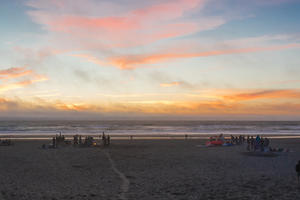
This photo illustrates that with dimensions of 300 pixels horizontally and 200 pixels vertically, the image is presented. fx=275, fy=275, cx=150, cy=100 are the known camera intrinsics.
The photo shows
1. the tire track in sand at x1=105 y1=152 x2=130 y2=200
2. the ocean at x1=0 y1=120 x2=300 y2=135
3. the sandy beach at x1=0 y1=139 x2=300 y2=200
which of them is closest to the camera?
the tire track in sand at x1=105 y1=152 x2=130 y2=200

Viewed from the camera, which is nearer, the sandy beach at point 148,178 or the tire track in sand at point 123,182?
the tire track in sand at point 123,182

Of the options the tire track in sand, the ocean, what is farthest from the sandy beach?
the ocean

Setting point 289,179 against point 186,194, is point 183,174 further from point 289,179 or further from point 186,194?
point 289,179

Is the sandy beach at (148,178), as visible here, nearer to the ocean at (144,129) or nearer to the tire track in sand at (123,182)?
the tire track in sand at (123,182)

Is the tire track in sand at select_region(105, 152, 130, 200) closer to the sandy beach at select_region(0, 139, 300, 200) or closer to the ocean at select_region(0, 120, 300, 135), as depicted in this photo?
the sandy beach at select_region(0, 139, 300, 200)

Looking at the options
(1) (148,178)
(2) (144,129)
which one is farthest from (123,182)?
(2) (144,129)

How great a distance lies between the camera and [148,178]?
53.5ft

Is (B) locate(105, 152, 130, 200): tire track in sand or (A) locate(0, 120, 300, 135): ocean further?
(A) locate(0, 120, 300, 135): ocean

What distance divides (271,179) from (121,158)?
12.8m

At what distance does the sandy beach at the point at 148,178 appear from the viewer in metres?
12.8

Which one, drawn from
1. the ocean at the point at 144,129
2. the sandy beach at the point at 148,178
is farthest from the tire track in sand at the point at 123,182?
the ocean at the point at 144,129

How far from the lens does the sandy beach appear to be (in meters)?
12.8

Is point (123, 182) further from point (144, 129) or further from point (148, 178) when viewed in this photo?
point (144, 129)

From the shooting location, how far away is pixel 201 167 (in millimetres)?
19734
